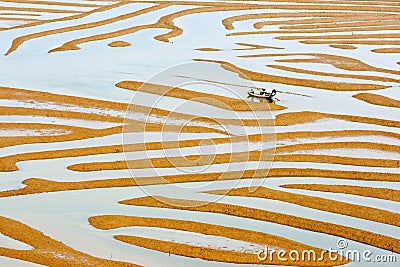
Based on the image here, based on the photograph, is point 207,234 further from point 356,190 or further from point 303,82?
point 303,82

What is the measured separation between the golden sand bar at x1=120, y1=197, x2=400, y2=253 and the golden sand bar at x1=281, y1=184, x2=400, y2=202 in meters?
2.19

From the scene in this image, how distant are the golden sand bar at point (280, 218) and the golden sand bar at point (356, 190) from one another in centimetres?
219

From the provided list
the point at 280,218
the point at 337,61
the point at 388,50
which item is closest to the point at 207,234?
the point at 280,218

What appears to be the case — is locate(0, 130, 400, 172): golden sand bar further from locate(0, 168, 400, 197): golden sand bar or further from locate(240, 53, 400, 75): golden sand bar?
locate(240, 53, 400, 75): golden sand bar

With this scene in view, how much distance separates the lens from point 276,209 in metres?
20.3

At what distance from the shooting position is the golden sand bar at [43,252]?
56.0 feet

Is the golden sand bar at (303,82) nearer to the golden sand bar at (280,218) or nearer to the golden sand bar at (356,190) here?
the golden sand bar at (356,190)

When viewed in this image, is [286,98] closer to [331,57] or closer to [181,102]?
[181,102]

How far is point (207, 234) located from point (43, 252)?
416 centimetres

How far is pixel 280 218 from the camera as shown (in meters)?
19.8

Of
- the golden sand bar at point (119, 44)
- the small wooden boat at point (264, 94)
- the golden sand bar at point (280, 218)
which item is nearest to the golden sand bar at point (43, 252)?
the golden sand bar at point (280, 218)

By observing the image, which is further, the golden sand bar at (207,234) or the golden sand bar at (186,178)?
the golden sand bar at (186,178)

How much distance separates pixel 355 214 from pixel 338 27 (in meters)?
26.8

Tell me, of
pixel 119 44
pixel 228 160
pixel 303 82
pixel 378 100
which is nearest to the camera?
pixel 228 160
